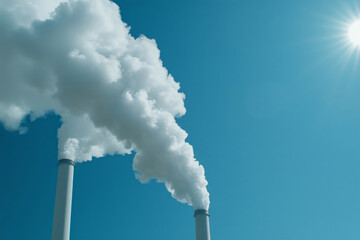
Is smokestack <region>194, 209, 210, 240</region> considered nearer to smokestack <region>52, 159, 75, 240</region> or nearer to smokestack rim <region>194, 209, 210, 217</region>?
smokestack rim <region>194, 209, 210, 217</region>

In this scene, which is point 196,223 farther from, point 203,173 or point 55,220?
point 55,220

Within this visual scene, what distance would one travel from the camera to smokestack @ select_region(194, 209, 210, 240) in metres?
18.1

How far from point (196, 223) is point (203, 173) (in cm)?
289

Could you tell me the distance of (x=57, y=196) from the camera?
20.6m

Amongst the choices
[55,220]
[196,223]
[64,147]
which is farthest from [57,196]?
[196,223]

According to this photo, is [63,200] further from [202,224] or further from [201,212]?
[202,224]

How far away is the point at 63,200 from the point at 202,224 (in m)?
6.98

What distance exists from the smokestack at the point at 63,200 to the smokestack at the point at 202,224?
6.18 meters

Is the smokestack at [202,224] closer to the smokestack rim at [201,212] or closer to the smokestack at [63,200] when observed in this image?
the smokestack rim at [201,212]

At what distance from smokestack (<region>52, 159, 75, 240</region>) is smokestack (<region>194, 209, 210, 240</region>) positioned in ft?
20.3

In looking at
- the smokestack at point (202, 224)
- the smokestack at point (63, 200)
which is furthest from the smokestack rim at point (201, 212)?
the smokestack at point (63, 200)

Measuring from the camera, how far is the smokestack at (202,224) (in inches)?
711

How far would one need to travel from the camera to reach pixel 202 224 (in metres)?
18.3

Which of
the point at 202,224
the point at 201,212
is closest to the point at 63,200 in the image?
the point at 201,212
